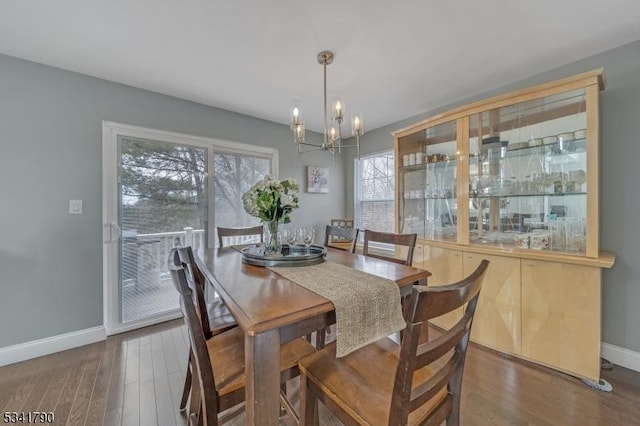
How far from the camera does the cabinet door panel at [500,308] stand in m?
2.02

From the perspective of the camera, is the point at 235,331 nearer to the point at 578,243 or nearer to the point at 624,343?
the point at 578,243

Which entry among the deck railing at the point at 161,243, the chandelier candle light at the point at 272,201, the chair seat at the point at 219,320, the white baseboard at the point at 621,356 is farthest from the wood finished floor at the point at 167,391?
the chandelier candle light at the point at 272,201

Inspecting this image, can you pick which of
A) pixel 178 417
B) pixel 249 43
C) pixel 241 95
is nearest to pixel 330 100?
pixel 241 95

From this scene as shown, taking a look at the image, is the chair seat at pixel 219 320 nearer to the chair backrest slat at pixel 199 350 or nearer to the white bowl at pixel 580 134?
the chair backrest slat at pixel 199 350

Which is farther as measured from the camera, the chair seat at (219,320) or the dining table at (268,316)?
the chair seat at (219,320)

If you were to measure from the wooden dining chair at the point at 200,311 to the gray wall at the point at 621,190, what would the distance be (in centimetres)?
272

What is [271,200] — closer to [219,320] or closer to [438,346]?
[219,320]

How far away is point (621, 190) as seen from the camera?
193 centimetres

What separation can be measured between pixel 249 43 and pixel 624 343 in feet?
11.5

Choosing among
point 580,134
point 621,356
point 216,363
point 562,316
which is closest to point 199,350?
point 216,363

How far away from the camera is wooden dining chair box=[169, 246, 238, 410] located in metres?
1.14

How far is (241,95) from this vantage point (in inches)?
106

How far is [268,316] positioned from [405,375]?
445 mm

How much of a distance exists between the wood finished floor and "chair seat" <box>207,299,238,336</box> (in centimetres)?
54
